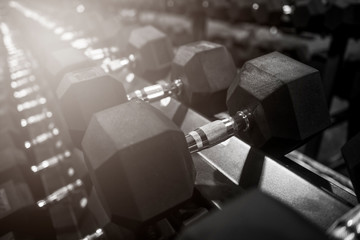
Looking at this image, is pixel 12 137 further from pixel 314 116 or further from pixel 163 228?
pixel 314 116

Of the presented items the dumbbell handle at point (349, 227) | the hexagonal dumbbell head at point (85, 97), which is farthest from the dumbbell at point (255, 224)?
the hexagonal dumbbell head at point (85, 97)

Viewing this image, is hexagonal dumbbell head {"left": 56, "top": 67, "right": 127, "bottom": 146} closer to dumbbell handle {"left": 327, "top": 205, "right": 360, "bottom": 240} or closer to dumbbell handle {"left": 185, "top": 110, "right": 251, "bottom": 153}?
dumbbell handle {"left": 185, "top": 110, "right": 251, "bottom": 153}

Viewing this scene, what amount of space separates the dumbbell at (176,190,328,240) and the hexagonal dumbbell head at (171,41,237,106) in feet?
1.67

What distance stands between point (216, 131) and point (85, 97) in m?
0.32

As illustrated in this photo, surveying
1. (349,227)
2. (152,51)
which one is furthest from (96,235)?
(152,51)

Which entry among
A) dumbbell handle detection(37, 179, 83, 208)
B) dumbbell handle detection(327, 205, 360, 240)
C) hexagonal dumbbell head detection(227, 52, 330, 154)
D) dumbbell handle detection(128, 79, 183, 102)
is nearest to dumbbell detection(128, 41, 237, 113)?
dumbbell handle detection(128, 79, 183, 102)

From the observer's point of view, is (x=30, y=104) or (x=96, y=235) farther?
(x=30, y=104)

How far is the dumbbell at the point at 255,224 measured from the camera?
25cm

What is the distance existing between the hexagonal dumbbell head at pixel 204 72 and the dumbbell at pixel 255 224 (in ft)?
1.67

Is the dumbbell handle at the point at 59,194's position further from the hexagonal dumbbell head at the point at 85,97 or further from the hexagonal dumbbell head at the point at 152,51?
the hexagonal dumbbell head at the point at 152,51

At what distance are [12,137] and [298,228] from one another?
0.85 m

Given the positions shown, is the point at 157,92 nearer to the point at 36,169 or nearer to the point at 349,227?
the point at 36,169

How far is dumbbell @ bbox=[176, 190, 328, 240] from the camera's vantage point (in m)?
0.25

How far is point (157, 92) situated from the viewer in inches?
30.3
